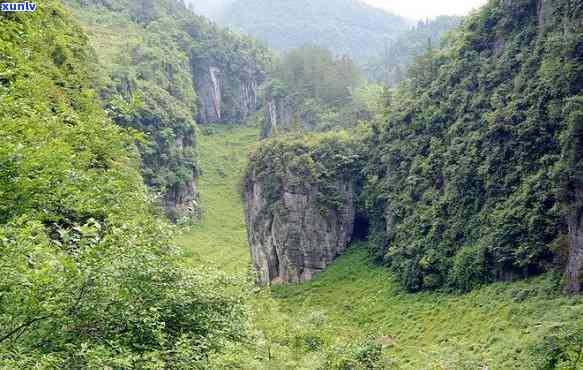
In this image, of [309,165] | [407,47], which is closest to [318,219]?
[309,165]

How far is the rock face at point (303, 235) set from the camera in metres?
46.3

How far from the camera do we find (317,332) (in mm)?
22203

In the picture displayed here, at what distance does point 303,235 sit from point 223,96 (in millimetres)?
71593

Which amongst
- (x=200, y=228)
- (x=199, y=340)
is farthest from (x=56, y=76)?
(x=200, y=228)

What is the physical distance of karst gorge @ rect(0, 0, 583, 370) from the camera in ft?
24.9

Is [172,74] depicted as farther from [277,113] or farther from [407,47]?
[407,47]

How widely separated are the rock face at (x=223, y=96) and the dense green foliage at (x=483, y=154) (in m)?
67.1

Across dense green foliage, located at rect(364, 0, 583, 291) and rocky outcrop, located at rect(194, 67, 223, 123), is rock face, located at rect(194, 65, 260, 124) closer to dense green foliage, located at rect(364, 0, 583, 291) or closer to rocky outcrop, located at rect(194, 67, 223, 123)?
rocky outcrop, located at rect(194, 67, 223, 123)

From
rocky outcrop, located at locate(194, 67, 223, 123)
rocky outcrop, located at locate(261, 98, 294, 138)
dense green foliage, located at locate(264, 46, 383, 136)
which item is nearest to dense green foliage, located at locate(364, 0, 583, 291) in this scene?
dense green foliage, located at locate(264, 46, 383, 136)

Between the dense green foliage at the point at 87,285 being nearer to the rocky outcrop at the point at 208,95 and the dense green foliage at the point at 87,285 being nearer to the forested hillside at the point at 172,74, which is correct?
the forested hillside at the point at 172,74

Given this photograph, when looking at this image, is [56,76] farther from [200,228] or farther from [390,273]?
[200,228]

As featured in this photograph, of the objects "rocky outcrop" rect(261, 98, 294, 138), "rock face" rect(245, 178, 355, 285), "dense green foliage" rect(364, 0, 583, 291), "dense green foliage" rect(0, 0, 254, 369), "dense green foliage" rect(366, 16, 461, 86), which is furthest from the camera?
"dense green foliage" rect(366, 16, 461, 86)

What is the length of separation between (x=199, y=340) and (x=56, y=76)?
18.5 meters

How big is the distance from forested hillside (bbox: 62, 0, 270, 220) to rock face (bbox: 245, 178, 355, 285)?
344 inches
